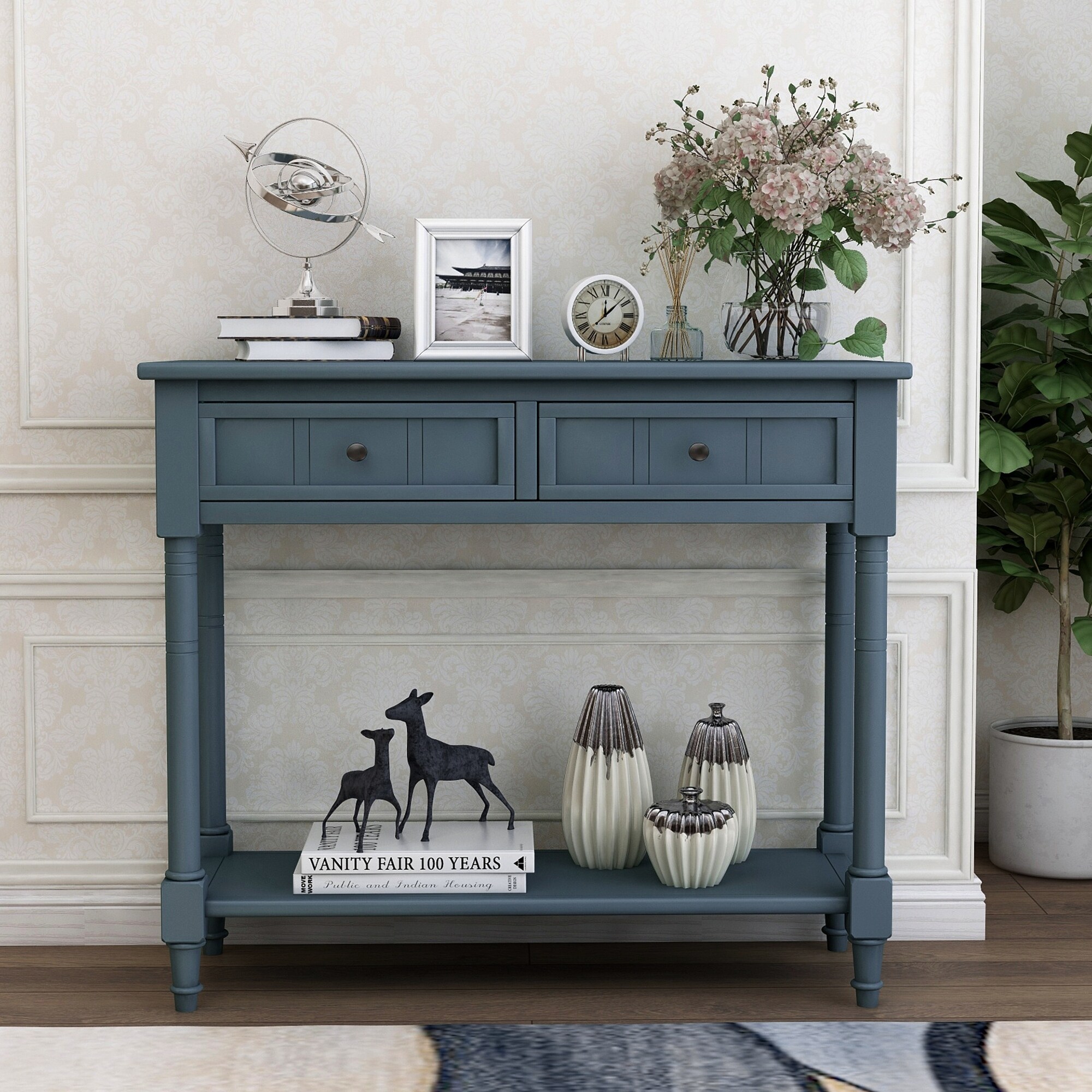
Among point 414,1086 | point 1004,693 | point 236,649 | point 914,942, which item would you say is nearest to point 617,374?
point 236,649

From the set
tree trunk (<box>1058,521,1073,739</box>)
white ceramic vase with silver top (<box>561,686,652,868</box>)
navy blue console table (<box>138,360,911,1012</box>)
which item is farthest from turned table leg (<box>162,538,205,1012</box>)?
tree trunk (<box>1058,521,1073,739</box>)

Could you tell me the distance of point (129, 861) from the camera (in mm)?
2330

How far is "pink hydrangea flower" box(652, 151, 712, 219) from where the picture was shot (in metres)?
2.05

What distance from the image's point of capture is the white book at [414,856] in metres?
2.02

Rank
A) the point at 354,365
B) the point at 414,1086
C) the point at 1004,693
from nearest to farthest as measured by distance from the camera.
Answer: the point at 414,1086, the point at 354,365, the point at 1004,693

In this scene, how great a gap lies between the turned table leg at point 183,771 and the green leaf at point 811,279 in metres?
1.16

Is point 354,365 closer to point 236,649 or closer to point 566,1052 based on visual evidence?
point 236,649

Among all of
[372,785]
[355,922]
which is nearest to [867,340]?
[372,785]

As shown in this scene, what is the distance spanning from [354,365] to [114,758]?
991 millimetres

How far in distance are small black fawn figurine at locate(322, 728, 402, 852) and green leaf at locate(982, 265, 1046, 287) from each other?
168 centimetres

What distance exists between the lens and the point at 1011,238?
2547mm

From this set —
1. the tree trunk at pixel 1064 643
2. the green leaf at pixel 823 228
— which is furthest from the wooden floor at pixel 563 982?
the green leaf at pixel 823 228

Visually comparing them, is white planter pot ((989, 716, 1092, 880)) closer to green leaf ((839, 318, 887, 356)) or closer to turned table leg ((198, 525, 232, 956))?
green leaf ((839, 318, 887, 356))

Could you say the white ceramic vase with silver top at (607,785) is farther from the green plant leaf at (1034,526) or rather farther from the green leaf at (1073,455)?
the green leaf at (1073,455)
